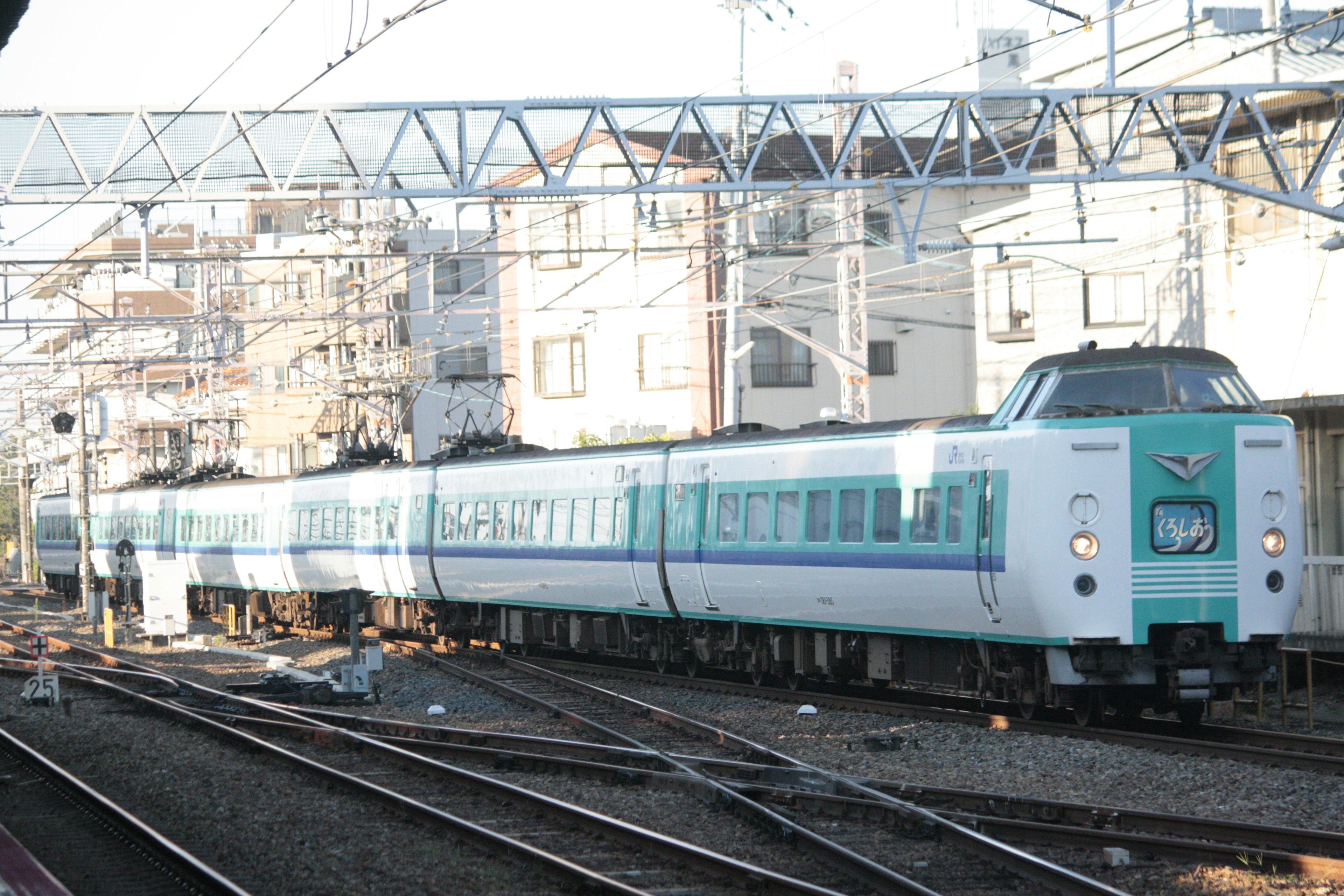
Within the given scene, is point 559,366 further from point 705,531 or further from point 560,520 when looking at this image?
point 705,531

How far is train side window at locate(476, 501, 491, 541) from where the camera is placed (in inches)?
952

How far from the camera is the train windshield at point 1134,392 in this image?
45.7 feet

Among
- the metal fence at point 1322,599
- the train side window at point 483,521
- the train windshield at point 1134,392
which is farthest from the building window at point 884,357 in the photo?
the train windshield at point 1134,392

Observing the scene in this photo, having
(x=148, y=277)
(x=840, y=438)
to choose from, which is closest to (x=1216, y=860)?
(x=840, y=438)

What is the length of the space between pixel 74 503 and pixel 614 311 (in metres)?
18.3

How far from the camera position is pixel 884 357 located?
44969mm

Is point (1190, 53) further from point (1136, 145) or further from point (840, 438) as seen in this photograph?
point (840, 438)

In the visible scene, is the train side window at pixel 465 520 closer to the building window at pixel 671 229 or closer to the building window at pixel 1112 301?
the building window at pixel 1112 301

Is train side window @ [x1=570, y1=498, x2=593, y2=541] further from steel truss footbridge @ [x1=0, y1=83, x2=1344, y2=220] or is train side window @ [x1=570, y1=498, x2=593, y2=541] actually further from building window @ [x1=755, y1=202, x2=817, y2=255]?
building window @ [x1=755, y1=202, x2=817, y2=255]

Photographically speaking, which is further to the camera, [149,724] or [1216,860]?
[149,724]

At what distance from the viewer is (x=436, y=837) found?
10.8 meters

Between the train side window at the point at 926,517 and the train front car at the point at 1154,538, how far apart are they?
1176mm

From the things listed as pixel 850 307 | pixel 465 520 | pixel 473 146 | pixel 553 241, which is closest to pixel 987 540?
pixel 473 146

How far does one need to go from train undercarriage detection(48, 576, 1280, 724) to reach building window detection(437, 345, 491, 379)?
90.1ft
